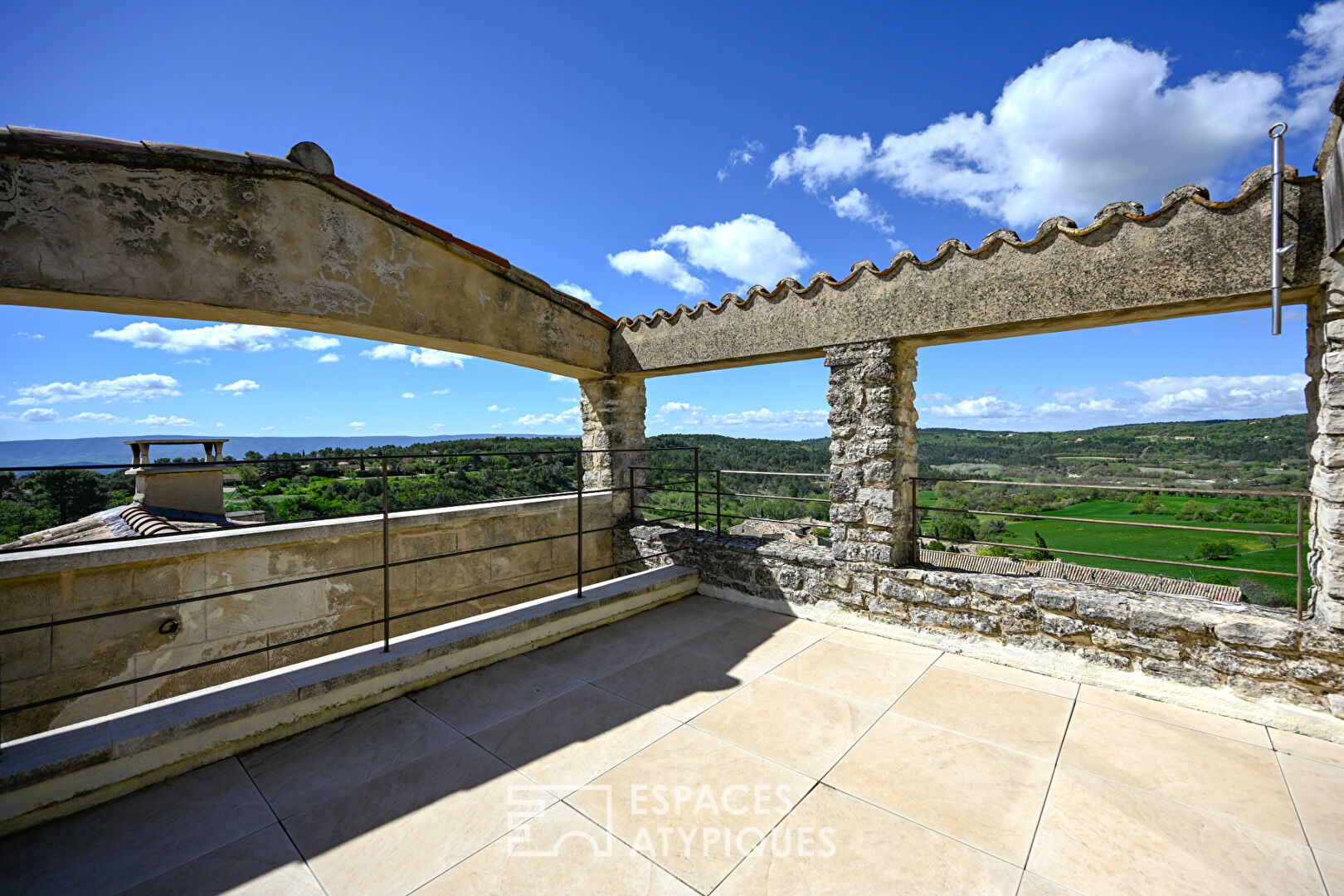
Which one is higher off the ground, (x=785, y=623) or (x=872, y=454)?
(x=872, y=454)

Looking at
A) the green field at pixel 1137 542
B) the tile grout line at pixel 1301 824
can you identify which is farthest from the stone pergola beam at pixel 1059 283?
the green field at pixel 1137 542

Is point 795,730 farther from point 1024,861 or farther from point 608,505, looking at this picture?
point 608,505

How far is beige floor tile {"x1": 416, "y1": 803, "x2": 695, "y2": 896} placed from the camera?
1.57 metres

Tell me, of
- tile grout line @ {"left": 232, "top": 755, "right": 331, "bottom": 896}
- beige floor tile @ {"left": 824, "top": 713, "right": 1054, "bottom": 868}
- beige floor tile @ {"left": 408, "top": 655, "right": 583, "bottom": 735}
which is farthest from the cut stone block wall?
tile grout line @ {"left": 232, "top": 755, "right": 331, "bottom": 896}

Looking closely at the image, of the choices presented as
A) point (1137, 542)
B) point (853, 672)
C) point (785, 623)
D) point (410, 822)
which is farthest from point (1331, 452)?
point (1137, 542)

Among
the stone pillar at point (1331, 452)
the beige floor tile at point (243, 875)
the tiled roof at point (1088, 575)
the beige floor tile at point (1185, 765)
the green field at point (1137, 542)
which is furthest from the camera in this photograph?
the green field at point (1137, 542)

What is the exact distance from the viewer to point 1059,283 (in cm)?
299

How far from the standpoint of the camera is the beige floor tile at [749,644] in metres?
3.22

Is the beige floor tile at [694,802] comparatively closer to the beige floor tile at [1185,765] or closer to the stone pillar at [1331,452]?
the beige floor tile at [1185,765]

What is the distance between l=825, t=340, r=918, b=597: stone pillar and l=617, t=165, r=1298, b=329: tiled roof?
519 mm

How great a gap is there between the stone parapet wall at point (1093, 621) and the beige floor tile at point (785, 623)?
134 mm

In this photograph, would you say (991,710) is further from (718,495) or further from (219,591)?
(219,591)

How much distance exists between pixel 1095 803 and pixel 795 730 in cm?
111

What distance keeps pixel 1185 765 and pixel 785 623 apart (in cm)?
208
